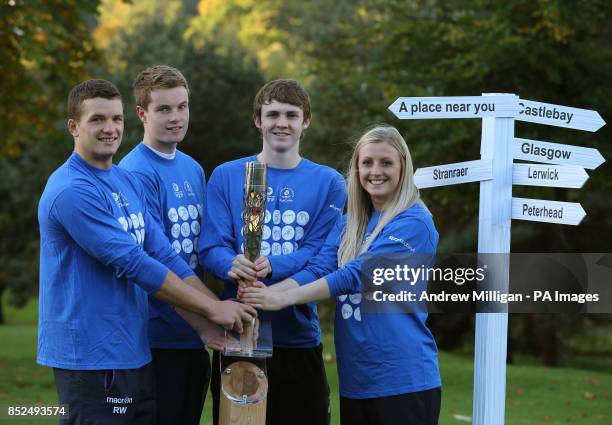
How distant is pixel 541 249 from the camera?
71.3 ft

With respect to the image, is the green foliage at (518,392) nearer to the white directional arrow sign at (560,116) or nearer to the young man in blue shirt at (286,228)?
the young man in blue shirt at (286,228)

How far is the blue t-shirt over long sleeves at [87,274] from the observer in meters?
4.47

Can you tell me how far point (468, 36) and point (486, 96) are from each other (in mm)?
10738

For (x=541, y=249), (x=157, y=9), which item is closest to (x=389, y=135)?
(x=541, y=249)

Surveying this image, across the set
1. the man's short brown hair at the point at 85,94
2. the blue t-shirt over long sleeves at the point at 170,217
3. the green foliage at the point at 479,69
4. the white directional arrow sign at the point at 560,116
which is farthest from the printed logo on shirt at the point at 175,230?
the green foliage at the point at 479,69

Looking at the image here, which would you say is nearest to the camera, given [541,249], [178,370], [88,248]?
[88,248]

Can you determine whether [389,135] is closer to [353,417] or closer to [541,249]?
[353,417]

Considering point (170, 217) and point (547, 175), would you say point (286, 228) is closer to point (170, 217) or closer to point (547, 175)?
point (170, 217)

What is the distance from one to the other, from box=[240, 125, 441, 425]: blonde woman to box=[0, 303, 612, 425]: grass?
5.14 metres

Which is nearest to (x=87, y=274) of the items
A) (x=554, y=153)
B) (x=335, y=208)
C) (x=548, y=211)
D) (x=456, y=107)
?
(x=335, y=208)

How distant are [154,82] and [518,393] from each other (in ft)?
27.0

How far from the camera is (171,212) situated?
17.1 ft

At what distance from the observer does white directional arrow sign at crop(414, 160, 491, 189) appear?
16.1ft

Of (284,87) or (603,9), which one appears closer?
(284,87)
